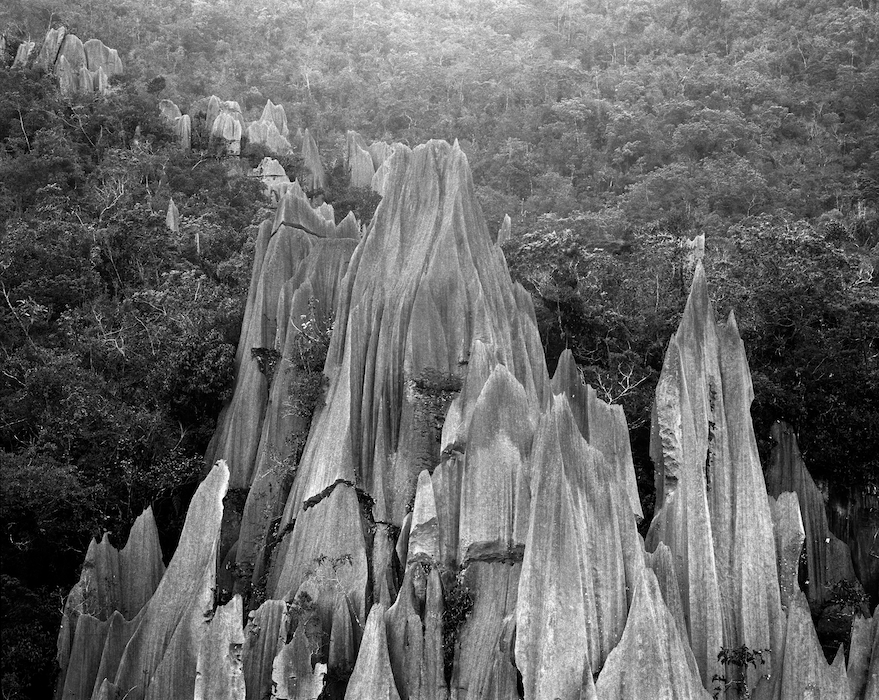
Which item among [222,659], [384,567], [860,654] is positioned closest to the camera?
[222,659]

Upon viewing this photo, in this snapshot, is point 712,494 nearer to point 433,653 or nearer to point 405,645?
point 433,653

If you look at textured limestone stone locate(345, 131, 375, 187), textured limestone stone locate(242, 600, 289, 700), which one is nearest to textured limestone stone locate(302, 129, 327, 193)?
textured limestone stone locate(345, 131, 375, 187)

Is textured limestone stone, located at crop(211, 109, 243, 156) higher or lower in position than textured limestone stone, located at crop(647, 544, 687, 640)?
higher

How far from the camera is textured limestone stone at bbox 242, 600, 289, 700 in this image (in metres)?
17.4

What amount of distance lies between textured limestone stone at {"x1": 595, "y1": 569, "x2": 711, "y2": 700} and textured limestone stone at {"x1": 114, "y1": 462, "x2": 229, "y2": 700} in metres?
6.89

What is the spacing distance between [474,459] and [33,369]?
35.7 feet

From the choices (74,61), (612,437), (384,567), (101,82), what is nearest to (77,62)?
(74,61)

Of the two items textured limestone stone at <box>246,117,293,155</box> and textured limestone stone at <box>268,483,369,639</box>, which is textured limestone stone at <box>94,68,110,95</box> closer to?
textured limestone stone at <box>246,117,293,155</box>

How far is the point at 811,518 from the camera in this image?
22.6 meters

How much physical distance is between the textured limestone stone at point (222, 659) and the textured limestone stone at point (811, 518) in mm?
11748

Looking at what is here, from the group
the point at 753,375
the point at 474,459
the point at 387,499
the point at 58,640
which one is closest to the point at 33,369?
the point at 58,640

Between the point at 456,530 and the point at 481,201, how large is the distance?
24.1 metres

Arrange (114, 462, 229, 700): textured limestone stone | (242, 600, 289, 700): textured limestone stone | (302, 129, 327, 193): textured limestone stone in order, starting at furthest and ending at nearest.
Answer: (302, 129, 327, 193): textured limestone stone, (114, 462, 229, 700): textured limestone stone, (242, 600, 289, 700): textured limestone stone

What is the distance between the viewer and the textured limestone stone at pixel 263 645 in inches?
685
